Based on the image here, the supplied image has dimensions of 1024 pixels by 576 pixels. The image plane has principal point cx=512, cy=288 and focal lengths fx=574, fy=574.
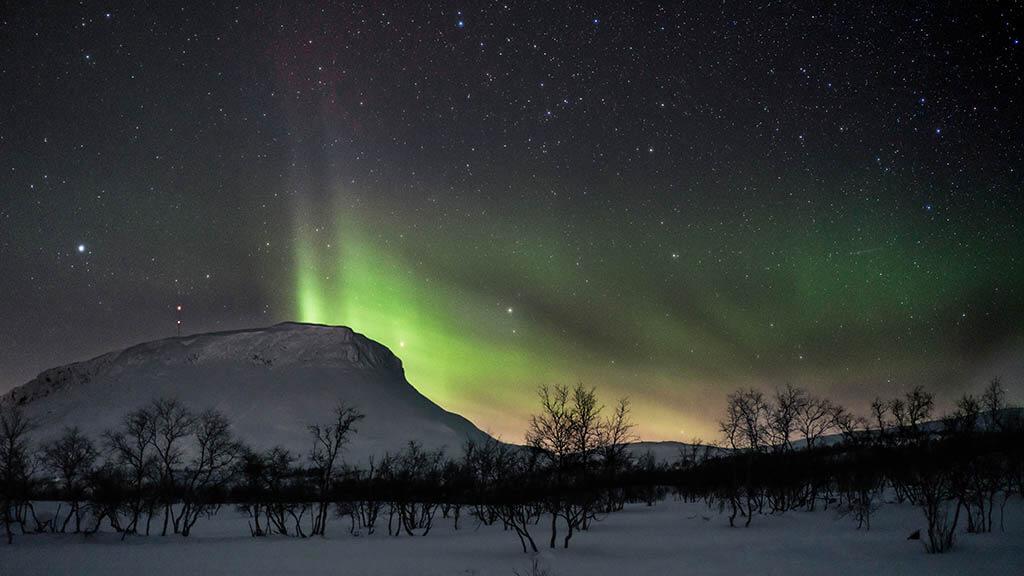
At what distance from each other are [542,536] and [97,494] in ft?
167

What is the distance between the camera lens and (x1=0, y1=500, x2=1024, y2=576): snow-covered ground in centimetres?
2725

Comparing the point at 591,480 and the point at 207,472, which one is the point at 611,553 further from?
the point at 207,472

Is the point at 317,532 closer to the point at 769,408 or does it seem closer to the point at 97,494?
the point at 97,494

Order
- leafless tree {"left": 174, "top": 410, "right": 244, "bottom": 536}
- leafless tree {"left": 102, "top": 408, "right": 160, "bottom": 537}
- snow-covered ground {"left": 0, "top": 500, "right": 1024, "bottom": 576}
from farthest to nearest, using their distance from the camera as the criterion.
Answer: leafless tree {"left": 174, "top": 410, "right": 244, "bottom": 536} < leafless tree {"left": 102, "top": 408, "right": 160, "bottom": 537} < snow-covered ground {"left": 0, "top": 500, "right": 1024, "bottom": 576}

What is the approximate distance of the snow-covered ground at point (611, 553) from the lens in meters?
27.2

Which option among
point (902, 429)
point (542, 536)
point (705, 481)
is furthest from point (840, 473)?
point (542, 536)

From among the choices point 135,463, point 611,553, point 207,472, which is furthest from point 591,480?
point 135,463

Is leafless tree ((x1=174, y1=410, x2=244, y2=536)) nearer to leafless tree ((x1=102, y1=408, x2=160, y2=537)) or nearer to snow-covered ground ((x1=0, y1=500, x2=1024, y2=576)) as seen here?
leafless tree ((x1=102, y1=408, x2=160, y2=537))

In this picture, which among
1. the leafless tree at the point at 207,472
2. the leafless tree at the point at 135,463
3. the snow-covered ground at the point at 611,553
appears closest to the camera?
the snow-covered ground at the point at 611,553

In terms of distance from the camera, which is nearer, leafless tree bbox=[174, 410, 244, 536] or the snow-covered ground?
the snow-covered ground

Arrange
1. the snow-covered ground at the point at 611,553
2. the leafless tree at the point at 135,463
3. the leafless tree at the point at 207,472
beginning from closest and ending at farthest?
1. the snow-covered ground at the point at 611,553
2. the leafless tree at the point at 135,463
3. the leafless tree at the point at 207,472

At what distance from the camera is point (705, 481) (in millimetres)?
97375

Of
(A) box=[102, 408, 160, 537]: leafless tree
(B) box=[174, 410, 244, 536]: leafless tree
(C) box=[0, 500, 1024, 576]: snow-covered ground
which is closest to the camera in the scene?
(C) box=[0, 500, 1024, 576]: snow-covered ground

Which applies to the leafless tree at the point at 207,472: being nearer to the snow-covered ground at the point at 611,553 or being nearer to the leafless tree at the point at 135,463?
the leafless tree at the point at 135,463
